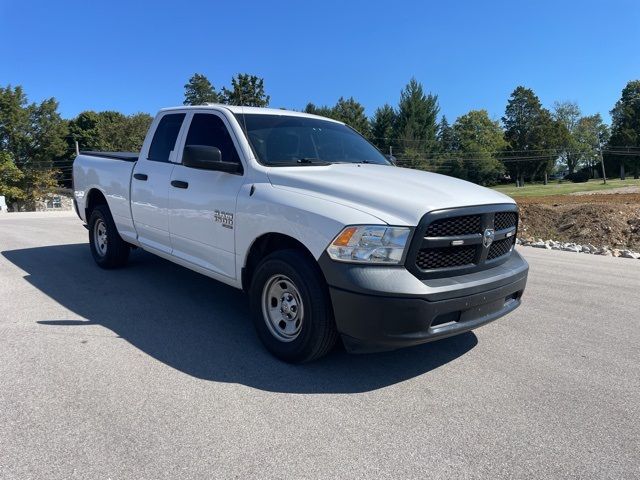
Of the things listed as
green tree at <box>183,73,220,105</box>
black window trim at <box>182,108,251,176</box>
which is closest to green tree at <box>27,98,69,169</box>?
green tree at <box>183,73,220,105</box>

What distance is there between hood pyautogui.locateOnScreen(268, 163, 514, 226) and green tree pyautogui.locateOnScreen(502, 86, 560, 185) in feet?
301

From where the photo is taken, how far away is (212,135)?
15.5 ft

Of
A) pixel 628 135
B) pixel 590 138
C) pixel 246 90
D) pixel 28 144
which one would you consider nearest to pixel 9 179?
pixel 28 144

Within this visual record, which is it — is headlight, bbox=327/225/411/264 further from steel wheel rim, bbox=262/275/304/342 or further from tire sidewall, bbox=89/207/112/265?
tire sidewall, bbox=89/207/112/265

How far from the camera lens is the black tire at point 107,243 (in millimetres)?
6465

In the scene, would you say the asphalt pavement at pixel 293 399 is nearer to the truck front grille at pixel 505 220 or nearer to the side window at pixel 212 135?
the truck front grille at pixel 505 220

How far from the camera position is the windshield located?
436 cm

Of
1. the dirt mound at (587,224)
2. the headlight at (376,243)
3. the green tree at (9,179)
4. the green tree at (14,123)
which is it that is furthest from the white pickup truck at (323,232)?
the green tree at (14,123)

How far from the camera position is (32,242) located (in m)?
9.60

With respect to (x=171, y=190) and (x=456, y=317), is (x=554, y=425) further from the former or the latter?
(x=171, y=190)

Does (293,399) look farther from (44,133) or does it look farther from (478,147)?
(478,147)

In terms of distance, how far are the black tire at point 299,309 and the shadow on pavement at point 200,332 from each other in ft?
0.55

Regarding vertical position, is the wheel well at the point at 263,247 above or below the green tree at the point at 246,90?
below

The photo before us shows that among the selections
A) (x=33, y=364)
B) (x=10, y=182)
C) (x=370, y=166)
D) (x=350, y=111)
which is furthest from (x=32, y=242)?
(x=350, y=111)
